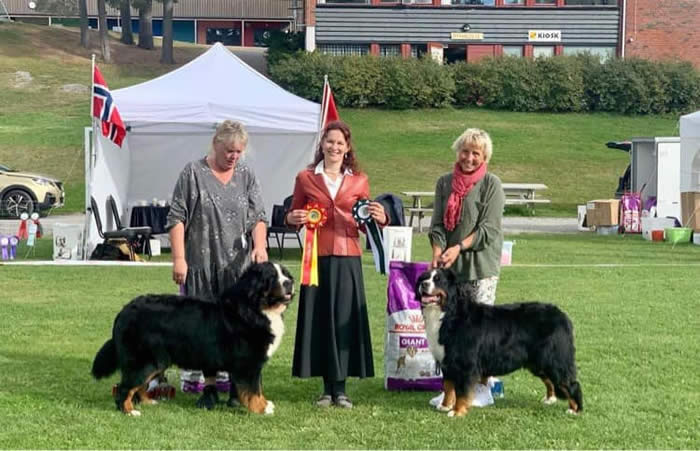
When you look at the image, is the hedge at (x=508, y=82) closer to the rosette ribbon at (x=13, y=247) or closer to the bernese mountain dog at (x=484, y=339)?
the rosette ribbon at (x=13, y=247)

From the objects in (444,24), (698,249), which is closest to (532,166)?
(444,24)

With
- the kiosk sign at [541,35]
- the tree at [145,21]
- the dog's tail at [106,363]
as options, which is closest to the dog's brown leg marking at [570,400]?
Answer: the dog's tail at [106,363]

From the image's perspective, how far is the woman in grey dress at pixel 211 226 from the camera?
6211 millimetres

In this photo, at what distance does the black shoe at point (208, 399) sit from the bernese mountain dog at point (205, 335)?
0.87ft

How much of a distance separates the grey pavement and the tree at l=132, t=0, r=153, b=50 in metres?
24.0

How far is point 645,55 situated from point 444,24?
8.00 metres

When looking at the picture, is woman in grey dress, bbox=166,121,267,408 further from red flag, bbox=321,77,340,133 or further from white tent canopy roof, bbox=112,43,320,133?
white tent canopy roof, bbox=112,43,320,133

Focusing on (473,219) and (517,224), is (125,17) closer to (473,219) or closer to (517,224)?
(517,224)

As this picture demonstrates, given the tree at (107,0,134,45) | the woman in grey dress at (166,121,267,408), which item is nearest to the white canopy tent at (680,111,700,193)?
the woman in grey dress at (166,121,267,408)

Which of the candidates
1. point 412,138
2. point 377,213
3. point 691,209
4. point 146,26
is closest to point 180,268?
point 377,213

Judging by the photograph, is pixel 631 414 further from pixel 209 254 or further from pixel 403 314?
pixel 209 254

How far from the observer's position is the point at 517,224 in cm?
2150

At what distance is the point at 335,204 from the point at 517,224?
51.5ft

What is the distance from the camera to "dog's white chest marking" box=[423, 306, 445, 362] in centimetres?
597
